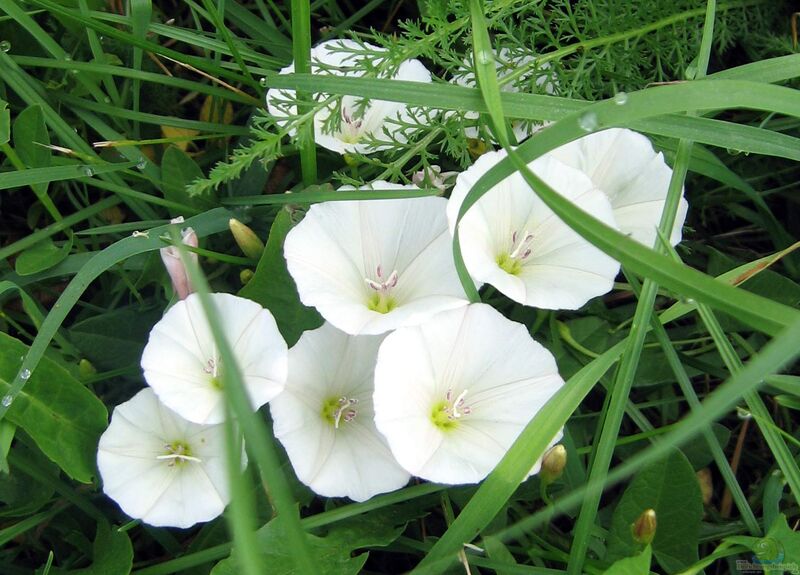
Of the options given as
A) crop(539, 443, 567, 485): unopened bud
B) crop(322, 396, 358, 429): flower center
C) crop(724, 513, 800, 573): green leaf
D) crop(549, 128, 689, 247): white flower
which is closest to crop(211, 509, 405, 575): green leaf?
crop(322, 396, 358, 429): flower center

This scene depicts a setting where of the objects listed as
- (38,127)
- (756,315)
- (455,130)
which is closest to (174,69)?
(38,127)

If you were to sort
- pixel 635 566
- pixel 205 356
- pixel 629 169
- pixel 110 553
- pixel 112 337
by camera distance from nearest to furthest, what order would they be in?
1. pixel 635 566
2. pixel 205 356
3. pixel 110 553
4. pixel 629 169
5. pixel 112 337

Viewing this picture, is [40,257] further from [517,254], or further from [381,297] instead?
[517,254]

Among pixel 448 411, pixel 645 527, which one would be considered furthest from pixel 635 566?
pixel 448 411

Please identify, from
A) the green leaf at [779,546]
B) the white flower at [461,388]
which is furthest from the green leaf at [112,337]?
the green leaf at [779,546]

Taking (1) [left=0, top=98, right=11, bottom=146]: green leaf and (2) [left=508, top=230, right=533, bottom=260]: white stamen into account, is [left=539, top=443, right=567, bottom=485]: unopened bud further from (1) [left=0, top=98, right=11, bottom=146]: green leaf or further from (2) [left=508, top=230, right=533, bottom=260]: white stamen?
(1) [left=0, top=98, right=11, bottom=146]: green leaf

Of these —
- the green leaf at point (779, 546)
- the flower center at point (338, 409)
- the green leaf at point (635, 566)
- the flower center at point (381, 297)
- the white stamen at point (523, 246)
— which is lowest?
the green leaf at point (635, 566)

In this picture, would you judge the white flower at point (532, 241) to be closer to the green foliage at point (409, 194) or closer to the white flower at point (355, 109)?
the green foliage at point (409, 194)
